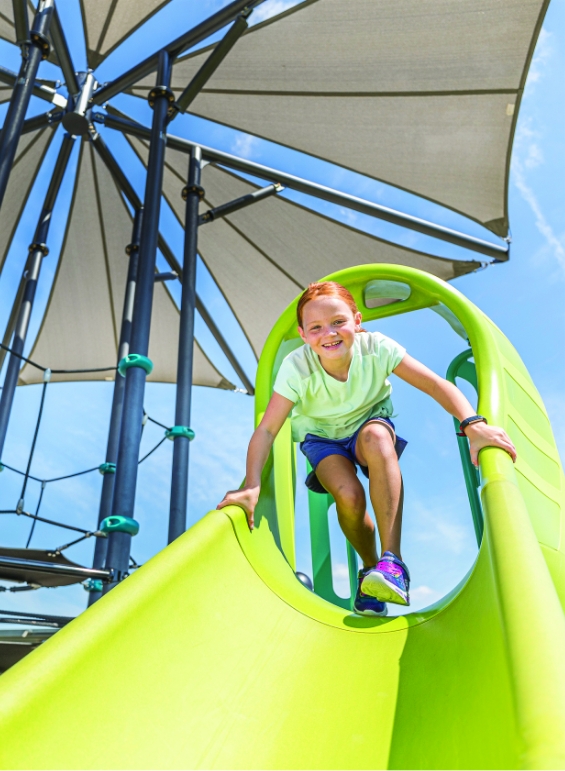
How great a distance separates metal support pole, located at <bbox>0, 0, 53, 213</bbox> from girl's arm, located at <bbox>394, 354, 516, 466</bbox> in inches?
63.7

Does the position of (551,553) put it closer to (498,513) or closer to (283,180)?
(498,513)

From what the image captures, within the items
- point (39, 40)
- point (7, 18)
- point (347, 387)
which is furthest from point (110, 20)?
point (347, 387)

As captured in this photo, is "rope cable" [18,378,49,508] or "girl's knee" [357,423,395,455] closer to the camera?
"girl's knee" [357,423,395,455]

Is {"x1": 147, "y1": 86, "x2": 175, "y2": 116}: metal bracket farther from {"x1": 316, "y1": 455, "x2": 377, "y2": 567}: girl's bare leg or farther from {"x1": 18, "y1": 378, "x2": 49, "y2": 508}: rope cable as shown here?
{"x1": 316, "y1": 455, "x2": 377, "y2": 567}: girl's bare leg

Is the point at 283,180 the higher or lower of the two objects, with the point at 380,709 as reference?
higher

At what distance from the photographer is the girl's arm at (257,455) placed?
1.42 m

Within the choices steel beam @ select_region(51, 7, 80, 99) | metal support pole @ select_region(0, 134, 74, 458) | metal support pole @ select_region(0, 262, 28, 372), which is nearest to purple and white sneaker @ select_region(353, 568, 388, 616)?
metal support pole @ select_region(0, 134, 74, 458)

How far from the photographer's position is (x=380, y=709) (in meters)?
0.87

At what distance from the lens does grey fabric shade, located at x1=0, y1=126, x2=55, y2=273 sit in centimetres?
482

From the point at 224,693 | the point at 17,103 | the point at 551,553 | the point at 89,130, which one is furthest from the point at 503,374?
the point at 89,130

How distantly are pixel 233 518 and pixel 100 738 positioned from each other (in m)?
0.66

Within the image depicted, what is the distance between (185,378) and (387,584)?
2385mm

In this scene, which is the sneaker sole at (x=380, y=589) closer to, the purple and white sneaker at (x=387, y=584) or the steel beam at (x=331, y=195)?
the purple and white sneaker at (x=387, y=584)

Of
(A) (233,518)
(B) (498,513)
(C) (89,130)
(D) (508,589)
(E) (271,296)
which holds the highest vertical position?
(C) (89,130)
